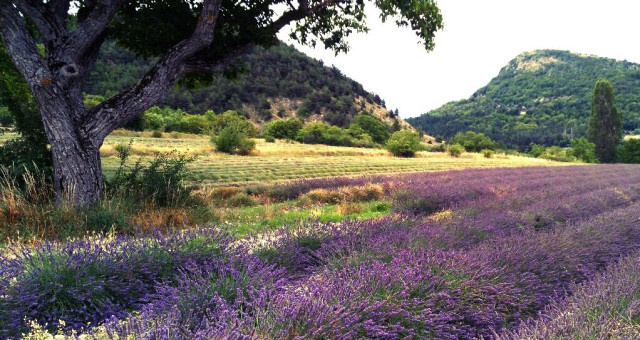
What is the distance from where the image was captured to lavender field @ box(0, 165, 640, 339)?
7.37 ft

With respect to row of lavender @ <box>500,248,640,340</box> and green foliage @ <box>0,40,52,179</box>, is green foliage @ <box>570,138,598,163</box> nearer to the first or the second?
row of lavender @ <box>500,248,640,340</box>

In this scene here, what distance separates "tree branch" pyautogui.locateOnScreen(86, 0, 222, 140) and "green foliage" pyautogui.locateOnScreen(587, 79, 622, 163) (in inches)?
2691

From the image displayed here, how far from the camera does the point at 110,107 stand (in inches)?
262

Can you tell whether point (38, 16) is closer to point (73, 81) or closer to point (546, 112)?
point (73, 81)

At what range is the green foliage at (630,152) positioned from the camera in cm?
5841

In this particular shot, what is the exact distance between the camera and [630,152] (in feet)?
195

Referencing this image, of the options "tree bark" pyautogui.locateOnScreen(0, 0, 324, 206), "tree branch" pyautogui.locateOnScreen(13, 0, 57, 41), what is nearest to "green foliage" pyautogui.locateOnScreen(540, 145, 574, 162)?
"tree bark" pyautogui.locateOnScreen(0, 0, 324, 206)

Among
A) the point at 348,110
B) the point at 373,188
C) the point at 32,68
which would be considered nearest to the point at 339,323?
the point at 32,68

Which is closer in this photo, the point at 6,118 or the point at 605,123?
the point at 6,118

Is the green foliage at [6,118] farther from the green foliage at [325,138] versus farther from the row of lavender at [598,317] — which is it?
the green foliage at [325,138]

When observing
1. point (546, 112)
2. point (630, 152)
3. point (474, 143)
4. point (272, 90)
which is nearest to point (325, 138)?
point (474, 143)

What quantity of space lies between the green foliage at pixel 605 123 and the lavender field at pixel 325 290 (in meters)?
66.8

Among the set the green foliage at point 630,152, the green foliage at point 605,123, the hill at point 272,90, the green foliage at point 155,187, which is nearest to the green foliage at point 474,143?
the green foliage at point 605,123

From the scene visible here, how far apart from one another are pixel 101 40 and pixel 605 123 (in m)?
69.8
